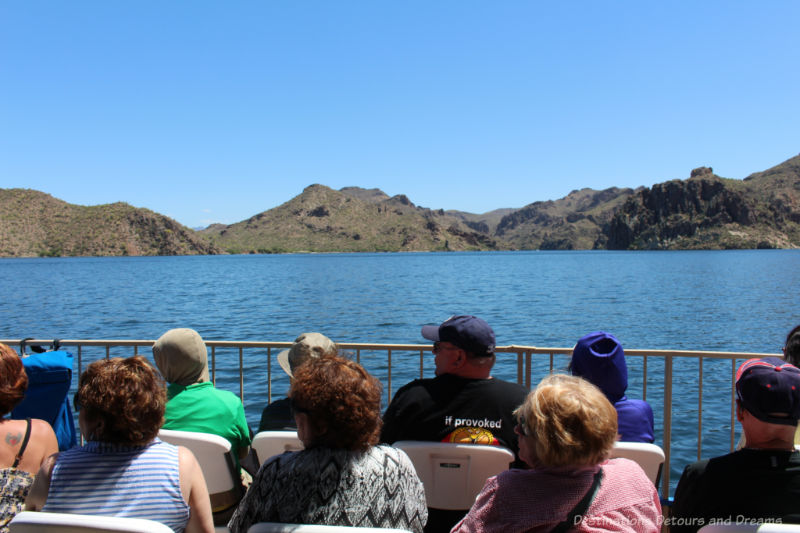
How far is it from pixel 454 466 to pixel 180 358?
5.47 ft

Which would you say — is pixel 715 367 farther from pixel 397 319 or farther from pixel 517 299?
pixel 517 299

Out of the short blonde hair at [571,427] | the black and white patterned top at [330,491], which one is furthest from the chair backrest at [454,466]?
the short blonde hair at [571,427]

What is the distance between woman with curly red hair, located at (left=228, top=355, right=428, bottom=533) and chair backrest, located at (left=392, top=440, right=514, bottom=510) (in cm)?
38

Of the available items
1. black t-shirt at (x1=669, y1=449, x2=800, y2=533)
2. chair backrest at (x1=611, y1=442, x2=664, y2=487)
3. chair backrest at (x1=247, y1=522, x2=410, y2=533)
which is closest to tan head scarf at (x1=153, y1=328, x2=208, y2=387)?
chair backrest at (x1=247, y1=522, x2=410, y2=533)

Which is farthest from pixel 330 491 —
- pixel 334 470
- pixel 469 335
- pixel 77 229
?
pixel 77 229

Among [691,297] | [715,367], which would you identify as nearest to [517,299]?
[691,297]

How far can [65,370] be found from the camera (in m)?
3.94

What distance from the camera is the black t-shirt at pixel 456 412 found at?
8.77ft

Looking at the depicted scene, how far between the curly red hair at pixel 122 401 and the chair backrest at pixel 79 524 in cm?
32

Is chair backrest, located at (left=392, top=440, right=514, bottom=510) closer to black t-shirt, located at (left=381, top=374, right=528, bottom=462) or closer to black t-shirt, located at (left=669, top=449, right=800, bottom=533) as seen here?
black t-shirt, located at (left=381, top=374, right=528, bottom=462)

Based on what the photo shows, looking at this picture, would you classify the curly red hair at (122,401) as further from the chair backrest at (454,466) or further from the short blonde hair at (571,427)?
the short blonde hair at (571,427)

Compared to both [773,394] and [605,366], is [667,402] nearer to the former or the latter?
[605,366]

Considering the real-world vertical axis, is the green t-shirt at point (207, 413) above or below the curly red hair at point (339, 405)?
below

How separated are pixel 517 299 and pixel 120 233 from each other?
159 meters
